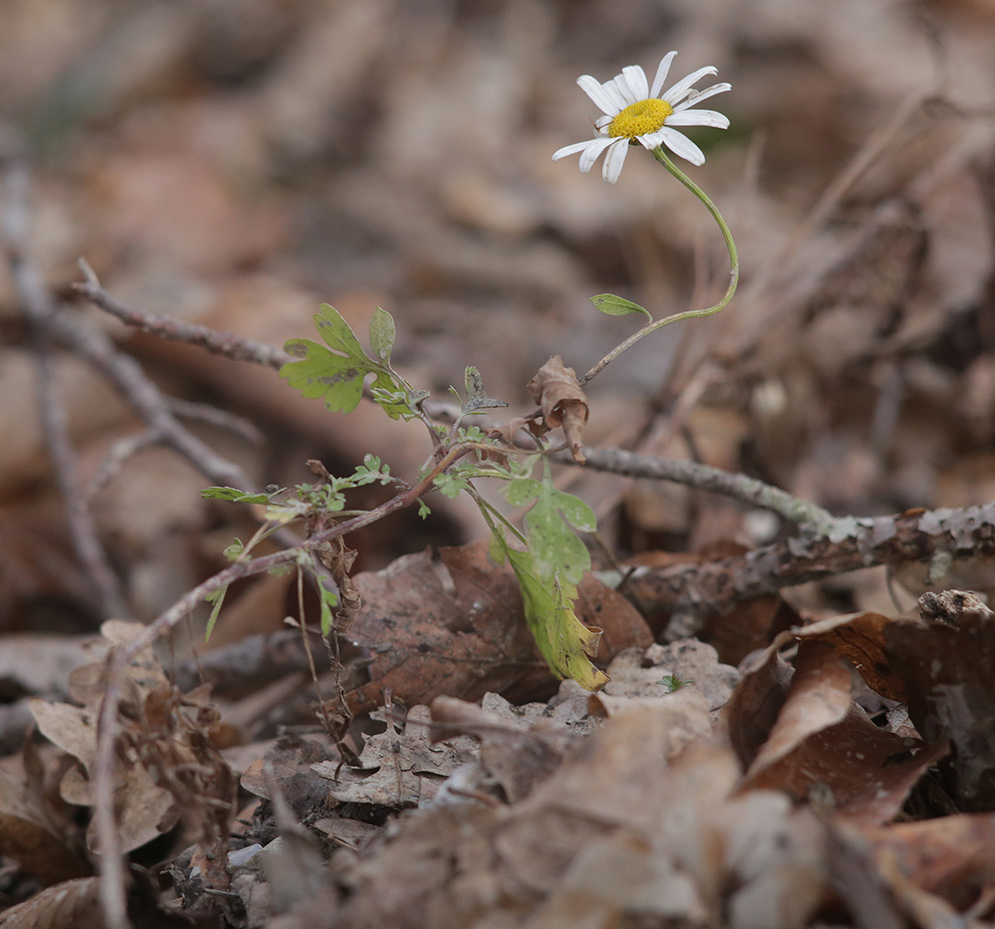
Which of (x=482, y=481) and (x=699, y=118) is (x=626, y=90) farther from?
(x=482, y=481)

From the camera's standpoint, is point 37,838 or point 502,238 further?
point 502,238

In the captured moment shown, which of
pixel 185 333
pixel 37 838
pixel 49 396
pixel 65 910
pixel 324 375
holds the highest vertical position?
pixel 324 375

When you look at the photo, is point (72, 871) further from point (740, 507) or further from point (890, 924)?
point (740, 507)

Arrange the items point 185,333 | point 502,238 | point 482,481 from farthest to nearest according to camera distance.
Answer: point 502,238 → point 482,481 → point 185,333

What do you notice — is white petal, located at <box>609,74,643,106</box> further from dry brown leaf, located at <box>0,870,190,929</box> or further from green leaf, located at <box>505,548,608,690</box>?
dry brown leaf, located at <box>0,870,190,929</box>

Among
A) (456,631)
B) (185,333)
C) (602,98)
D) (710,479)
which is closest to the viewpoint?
(602,98)

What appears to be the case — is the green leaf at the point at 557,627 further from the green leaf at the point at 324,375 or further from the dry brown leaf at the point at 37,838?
the dry brown leaf at the point at 37,838

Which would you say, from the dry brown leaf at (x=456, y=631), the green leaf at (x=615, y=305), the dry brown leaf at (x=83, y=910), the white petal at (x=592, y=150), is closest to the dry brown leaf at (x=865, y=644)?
the dry brown leaf at (x=456, y=631)

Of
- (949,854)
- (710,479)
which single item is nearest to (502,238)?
(710,479)

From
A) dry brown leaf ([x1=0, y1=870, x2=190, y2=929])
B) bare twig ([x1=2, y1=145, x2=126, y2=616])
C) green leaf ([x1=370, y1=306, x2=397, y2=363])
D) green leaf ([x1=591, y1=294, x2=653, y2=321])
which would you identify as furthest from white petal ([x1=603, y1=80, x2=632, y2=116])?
bare twig ([x1=2, y1=145, x2=126, y2=616])
